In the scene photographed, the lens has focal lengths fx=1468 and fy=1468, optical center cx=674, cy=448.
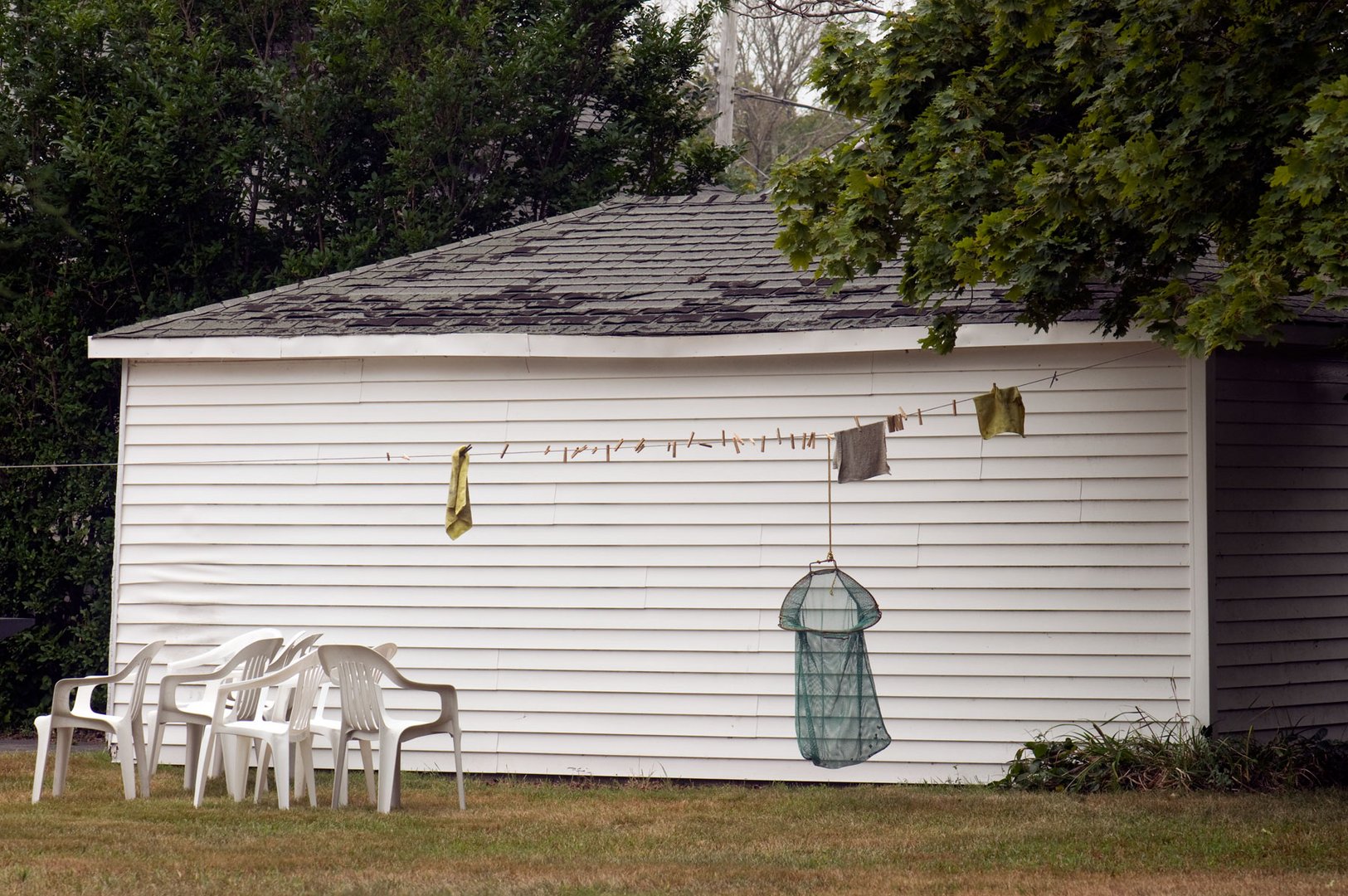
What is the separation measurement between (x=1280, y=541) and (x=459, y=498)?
5099 millimetres

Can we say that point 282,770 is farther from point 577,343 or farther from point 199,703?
point 577,343

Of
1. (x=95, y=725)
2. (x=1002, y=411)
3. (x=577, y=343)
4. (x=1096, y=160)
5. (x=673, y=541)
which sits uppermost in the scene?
(x=1096, y=160)

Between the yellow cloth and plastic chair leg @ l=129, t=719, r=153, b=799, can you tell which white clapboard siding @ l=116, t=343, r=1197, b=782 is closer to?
the yellow cloth

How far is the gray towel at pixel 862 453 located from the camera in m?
8.22

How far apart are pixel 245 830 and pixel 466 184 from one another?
8.64 metres

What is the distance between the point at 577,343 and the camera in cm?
900

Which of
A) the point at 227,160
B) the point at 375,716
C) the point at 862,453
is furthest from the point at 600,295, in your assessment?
the point at 227,160

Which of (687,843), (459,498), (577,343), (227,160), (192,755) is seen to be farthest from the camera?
(227,160)

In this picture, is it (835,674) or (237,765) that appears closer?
(237,765)

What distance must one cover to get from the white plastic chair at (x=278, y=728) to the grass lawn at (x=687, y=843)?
0.16 metres

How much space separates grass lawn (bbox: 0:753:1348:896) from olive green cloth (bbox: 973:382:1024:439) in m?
2.01

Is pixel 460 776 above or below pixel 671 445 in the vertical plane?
below

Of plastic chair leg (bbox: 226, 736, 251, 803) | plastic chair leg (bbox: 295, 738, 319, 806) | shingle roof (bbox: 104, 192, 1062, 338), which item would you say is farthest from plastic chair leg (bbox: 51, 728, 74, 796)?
shingle roof (bbox: 104, 192, 1062, 338)

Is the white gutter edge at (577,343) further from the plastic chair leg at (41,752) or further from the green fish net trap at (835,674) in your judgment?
the plastic chair leg at (41,752)
